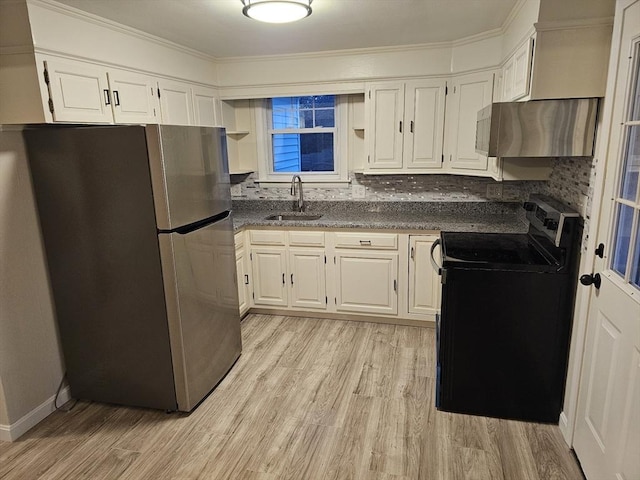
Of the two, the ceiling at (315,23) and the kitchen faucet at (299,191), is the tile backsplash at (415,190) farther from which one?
the ceiling at (315,23)

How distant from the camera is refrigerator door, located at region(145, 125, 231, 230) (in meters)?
2.09

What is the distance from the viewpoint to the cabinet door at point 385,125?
3.43 metres

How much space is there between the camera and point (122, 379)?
96.3 inches

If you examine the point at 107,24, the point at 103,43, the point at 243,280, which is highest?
the point at 107,24

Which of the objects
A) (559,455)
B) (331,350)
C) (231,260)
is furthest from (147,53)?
(559,455)

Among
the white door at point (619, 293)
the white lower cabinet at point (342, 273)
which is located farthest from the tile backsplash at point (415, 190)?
the white door at point (619, 293)

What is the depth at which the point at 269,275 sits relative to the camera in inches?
145

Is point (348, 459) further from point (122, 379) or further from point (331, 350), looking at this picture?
point (122, 379)

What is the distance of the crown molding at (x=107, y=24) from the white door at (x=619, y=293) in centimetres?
258

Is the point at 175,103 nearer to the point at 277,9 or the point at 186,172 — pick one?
the point at 186,172

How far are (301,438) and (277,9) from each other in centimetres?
217

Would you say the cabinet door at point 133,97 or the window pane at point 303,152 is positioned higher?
the cabinet door at point 133,97

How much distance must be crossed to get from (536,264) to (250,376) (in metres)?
1.90

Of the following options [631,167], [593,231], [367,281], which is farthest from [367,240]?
[631,167]
